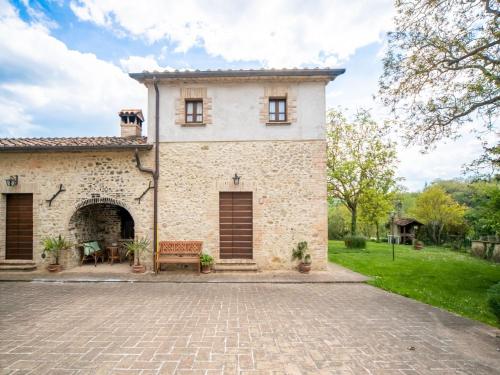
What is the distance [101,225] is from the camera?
1114 centimetres

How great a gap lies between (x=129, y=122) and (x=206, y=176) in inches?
206

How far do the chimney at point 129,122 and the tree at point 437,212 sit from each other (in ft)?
85.6

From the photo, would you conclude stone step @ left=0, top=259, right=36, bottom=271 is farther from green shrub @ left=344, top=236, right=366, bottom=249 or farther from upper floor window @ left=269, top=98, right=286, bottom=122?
green shrub @ left=344, top=236, right=366, bottom=249

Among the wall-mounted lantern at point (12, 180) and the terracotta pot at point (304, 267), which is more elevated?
the wall-mounted lantern at point (12, 180)

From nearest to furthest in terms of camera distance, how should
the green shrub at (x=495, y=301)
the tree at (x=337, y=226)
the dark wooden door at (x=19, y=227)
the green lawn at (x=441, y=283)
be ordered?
the green shrub at (x=495, y=301), the green lawn at (x=441, y=283), the dark wooden door at (x=19, y=227), the tree at (x=337, y=226)

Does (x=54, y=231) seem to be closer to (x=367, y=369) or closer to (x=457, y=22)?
(x=367, y=369)

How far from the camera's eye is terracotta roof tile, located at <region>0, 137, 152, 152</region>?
28.9 ft

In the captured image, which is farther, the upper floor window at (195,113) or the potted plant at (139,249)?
the upper floor window at (195,113)

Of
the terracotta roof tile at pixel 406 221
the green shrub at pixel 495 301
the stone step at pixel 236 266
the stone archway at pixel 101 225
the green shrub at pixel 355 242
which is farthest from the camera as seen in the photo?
the terracotta roof tile at pixel 406 221

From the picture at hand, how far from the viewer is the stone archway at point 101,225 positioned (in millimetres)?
9585

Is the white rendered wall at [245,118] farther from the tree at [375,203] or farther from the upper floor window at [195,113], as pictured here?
the tree at [375,203]

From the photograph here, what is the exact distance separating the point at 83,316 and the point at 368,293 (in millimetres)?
6965

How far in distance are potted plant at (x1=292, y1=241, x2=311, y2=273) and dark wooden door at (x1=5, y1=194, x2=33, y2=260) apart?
397 inches

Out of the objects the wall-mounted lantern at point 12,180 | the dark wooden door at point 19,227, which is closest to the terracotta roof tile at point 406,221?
the dark wooden door at point 19,227
